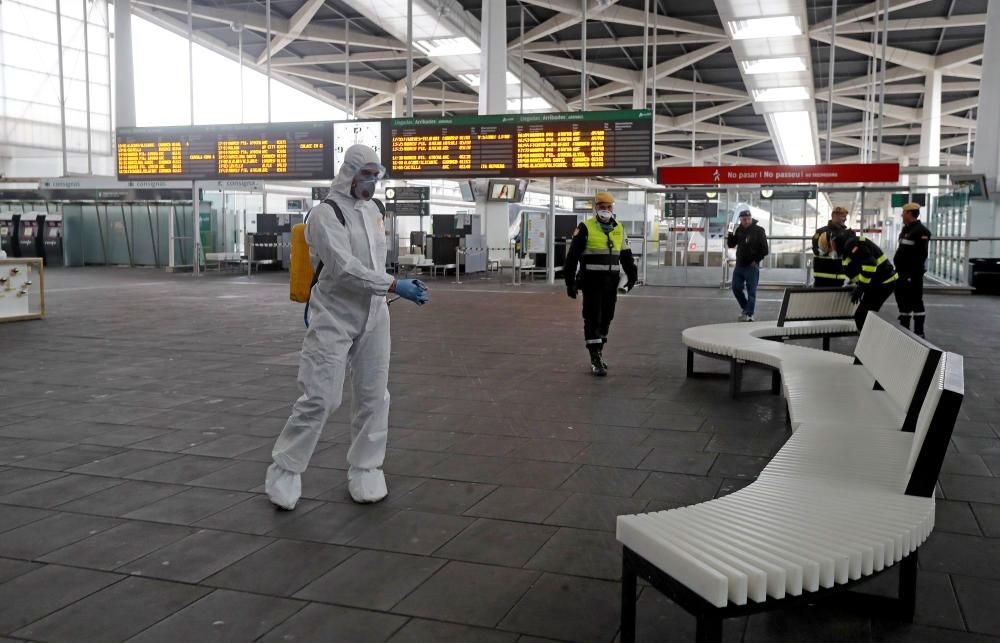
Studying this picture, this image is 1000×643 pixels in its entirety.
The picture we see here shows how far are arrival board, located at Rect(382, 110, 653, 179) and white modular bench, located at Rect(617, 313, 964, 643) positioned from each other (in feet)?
46.2

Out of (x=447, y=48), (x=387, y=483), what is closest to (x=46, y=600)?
(x=387, y=483)

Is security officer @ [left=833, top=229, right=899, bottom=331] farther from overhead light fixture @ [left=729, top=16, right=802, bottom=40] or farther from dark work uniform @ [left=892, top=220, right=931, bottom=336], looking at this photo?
overhead light fixture @ [left=729, top=16, right=802, bottom=40]

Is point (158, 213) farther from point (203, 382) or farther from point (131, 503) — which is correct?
point (131, 503)

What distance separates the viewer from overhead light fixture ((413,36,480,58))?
27.1 metres

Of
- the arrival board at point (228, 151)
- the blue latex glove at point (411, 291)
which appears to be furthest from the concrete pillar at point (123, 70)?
the blue latex glove at point (411, 291)

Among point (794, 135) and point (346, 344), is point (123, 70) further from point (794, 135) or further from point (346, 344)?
point (794, 135)

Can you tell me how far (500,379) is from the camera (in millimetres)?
7781

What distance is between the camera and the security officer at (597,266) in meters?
7.81

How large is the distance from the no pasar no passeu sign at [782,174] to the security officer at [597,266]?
12.5 m

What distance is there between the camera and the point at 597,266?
7848 mm

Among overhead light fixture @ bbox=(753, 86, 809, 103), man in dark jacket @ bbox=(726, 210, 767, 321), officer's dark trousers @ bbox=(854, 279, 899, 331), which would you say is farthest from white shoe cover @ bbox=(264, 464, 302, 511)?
overhead light fixture @ bbox=(753, 86, 809, 103)

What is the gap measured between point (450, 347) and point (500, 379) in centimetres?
228

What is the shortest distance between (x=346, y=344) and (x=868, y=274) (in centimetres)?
628

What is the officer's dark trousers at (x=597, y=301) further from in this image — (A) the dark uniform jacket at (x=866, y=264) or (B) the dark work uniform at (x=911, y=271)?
(B) the dark work uniform at (x=911, y=271)
